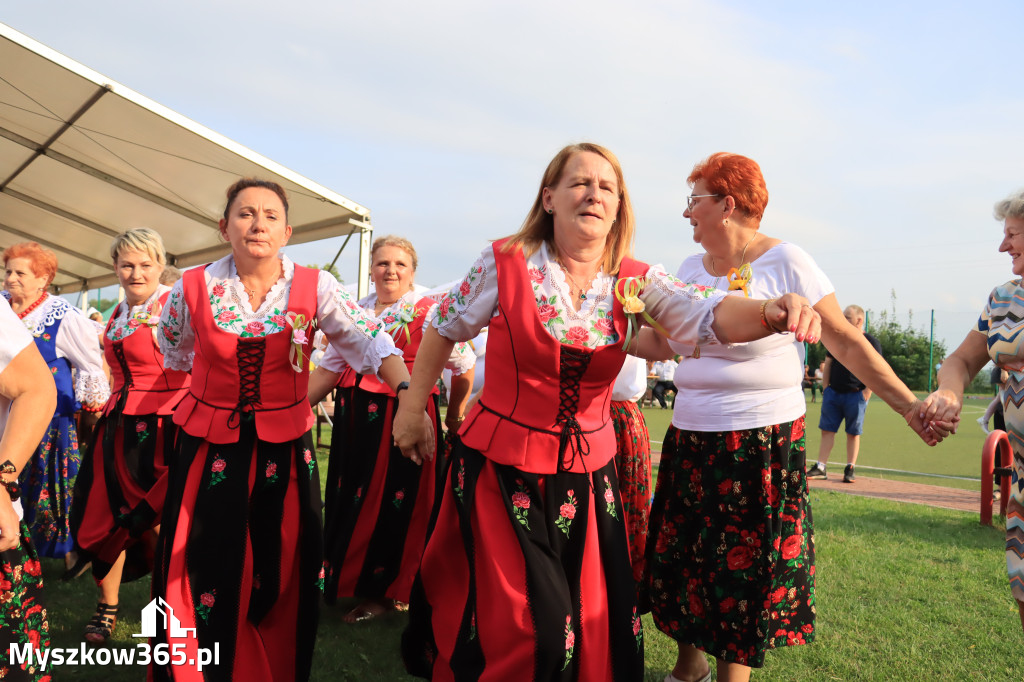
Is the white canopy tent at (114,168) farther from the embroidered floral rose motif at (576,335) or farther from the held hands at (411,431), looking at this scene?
the embroidered floral rose motif at (576,335)

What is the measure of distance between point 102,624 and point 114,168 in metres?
8.54

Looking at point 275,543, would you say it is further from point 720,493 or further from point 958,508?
point 958,508

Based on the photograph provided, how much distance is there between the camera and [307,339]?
3.07 m

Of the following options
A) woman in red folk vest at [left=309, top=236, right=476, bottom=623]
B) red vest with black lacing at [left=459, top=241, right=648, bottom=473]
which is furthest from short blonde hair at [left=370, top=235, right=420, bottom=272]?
red vest with black lacing at [left=459, top=241, right=648, bottom=473]

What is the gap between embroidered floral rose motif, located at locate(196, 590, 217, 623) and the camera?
289cm

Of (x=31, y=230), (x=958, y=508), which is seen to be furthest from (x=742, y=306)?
(x=31, y=230)

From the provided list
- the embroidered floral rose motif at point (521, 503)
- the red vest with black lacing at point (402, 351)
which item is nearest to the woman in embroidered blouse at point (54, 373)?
the red vest with black lacing at point (402, 351)

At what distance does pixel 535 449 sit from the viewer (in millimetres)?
2461

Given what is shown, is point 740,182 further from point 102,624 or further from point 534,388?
point 102,624

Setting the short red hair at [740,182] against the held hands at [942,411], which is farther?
the short red hair at [740,182]

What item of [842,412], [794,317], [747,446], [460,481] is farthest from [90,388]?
[842,412]

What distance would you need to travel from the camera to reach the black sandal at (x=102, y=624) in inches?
149

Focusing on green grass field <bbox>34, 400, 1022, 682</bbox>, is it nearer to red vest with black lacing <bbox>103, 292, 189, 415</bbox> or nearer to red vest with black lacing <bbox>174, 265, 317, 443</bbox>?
red vest with black lacing <bbox>103, 292, 189, 415</bbox>

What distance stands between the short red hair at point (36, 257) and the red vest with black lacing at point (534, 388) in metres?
3.34
